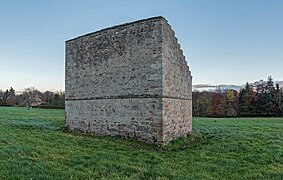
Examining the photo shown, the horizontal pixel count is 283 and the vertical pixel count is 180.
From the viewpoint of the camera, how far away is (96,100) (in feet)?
51.3

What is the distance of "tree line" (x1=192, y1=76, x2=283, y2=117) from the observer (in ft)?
170

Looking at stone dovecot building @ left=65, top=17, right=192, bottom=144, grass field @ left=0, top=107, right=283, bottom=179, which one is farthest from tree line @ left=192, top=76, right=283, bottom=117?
grass field @ left=0, top=107, right=283, bottom=179

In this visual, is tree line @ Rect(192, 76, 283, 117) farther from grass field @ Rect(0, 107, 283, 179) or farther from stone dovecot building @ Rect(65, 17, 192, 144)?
grass field @ Rect(0, 107, 283, 179)

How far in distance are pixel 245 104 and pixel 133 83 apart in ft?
150

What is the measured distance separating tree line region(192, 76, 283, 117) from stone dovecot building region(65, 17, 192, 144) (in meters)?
40.5

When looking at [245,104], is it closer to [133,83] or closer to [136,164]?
[133,83]

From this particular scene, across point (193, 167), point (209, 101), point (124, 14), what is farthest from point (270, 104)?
point (193, 167)

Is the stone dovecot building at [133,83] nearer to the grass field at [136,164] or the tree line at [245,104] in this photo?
the grass field at [136,164]

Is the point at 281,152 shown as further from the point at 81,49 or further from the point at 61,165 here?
the point at 81,49

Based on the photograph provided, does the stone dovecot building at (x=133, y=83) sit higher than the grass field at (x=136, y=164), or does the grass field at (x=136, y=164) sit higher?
the stone dovecot building at (x=133, y=83)

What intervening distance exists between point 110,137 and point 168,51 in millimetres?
5641

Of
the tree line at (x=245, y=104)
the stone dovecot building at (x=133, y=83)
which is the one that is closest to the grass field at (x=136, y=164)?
the stone dovecot building at (x=133, y=83)

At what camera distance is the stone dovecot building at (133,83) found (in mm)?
12648

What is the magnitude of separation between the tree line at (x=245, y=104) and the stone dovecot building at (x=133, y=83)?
40471 millimetres
